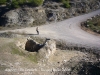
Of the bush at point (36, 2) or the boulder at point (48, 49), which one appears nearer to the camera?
the boulder at point (48, 49)

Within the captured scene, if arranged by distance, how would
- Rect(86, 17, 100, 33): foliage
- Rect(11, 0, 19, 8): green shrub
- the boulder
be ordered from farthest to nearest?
Rect(11, 0, 19, 8): green shrub, Rect(86, 17, 100, 33): foliage, the boulder

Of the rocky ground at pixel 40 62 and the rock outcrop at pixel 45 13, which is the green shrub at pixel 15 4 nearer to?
the rock outcrop at pixel 45 13

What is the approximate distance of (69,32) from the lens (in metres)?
30.0

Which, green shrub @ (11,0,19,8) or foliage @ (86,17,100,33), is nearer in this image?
foliage @ (86,17,100,33)

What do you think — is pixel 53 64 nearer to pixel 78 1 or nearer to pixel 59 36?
pixel 59 36

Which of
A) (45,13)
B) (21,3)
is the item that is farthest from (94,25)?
(21,3)

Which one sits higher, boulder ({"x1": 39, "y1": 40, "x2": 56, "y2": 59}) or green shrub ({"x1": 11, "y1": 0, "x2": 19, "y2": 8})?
boulder ({"x1": 39, "y1": 40, "x2": 56, "y2": 59})

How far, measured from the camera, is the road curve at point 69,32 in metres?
26.7

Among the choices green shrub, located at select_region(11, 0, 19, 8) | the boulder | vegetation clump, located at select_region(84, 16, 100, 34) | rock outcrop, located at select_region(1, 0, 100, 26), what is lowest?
rock outcrop, located at select_region(1, 0, 100, 26)

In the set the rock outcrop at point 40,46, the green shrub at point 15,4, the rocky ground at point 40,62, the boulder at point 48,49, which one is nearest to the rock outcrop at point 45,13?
the green shrub at point 15,4

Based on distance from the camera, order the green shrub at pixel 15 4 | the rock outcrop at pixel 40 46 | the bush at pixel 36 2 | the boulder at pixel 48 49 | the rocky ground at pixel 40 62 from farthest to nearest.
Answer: the bush at pixel 36 2
the green shrub at pixel 15 4
the rock outcrop at pixel 40 46
the boulder at pixel 48 49
the rocky ground at pixel 40 62

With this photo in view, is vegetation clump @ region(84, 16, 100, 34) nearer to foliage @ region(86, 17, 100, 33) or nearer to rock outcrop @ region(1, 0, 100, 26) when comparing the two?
foliage @ region(86, 17, 100, 33)

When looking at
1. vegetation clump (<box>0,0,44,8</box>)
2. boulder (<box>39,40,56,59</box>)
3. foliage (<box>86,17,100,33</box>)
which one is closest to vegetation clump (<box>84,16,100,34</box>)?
foliage (<box>86,17,100,33</box>)

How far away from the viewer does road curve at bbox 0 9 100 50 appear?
26747 mm
